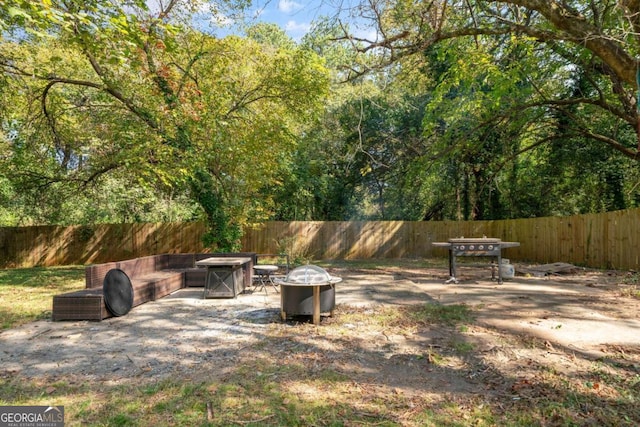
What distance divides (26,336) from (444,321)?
16.4 ft

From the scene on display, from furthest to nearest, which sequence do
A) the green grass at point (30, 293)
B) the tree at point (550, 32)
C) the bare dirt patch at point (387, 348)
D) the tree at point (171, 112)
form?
1. the tree at point (171, 112)
2. the green grass at point (30, 293)
3. the tree at point (550, 32)
4. the bare dirt patch at point (387, 348)

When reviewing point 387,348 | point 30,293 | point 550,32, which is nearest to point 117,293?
point 30,293

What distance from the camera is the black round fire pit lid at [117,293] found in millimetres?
5043

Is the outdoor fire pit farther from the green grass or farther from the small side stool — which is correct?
the green grass

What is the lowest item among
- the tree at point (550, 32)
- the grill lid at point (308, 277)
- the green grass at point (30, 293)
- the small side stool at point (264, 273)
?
the green grass at point (30, 293)

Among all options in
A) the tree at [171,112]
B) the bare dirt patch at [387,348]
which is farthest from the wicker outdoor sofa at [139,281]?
the tree at [171,112]

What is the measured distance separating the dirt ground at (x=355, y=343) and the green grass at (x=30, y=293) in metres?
0.60

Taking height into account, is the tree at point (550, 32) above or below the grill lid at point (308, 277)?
above

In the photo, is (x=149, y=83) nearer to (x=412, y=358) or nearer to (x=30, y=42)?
(x=30, y=42)

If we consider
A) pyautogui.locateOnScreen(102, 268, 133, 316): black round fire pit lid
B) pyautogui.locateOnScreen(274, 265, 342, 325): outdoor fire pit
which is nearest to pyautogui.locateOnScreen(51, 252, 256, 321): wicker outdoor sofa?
pyautogui.locateOnScreen(102, 268, 133, 316): black round fire pit lid

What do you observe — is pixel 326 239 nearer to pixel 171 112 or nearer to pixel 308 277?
pixel 171 112

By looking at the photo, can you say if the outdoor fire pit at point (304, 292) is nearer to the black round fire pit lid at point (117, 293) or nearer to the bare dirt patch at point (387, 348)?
the bare dirt patch at point (387, 348)

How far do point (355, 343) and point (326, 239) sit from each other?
1142 cm

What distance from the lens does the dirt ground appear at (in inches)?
124
